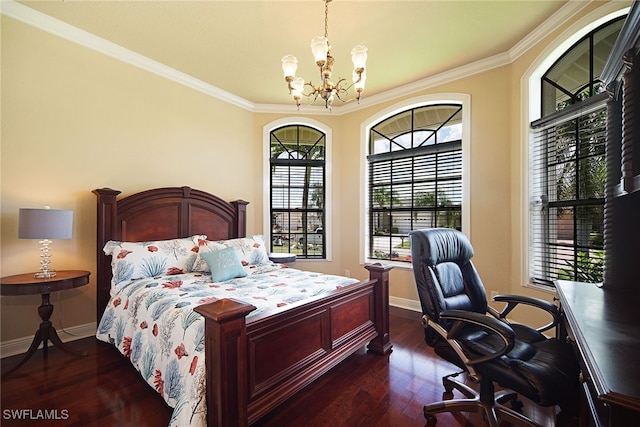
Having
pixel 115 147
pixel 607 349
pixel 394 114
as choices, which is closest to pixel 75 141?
pixel 115 147

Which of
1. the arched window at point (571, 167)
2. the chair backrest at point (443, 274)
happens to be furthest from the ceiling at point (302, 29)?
the chair backrest at point (443, 274)

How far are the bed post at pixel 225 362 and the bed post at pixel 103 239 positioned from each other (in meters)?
2.07

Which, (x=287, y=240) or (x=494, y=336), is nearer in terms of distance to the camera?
(x=494, y=336)

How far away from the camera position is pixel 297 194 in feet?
14.8

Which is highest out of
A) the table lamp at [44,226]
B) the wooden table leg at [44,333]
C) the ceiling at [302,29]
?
the ceiling at [302,29]

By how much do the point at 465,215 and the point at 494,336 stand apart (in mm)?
1881

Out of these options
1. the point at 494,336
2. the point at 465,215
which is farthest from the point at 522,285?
the point at 494,336

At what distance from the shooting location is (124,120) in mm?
3037

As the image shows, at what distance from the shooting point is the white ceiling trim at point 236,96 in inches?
95.0

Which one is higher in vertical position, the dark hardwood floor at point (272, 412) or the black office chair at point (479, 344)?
the black office chair at point (479, 344)

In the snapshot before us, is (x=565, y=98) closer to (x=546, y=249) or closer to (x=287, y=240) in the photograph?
(x=546, y=249)

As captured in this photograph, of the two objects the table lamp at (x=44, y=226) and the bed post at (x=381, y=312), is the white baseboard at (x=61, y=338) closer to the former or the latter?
the table lamp at (x=44, y=226)

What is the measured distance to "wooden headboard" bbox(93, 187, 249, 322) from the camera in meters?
2.76

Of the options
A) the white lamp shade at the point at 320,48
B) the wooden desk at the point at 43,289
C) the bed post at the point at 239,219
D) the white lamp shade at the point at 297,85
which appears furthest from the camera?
the bed post at the point at 239,219
